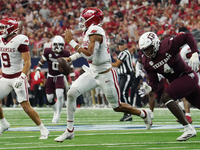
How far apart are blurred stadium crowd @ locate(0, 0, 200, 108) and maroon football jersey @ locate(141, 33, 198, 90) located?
767cm

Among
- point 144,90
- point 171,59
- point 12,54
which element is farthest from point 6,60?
point 171,59

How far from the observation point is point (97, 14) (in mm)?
5574

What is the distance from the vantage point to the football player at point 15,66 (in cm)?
589

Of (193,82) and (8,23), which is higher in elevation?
(8,23)

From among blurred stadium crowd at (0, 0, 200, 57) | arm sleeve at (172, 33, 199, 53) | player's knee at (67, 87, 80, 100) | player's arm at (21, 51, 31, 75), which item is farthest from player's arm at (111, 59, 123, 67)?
blurred stadium crowd at (0, 0, 200, 57)

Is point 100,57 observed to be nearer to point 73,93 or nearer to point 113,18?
point 73,93

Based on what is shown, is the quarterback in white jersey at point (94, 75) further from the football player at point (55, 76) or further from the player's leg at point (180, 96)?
the football player at point (55, 76)

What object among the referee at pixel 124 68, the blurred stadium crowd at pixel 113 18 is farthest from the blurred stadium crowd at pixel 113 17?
the referee at pixel 124 68

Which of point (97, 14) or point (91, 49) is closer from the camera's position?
point (91, 49)

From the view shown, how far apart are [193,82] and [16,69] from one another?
8.55 feet

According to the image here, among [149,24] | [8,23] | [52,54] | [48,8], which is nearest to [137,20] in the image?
[149,24]

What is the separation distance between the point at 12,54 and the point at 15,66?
0.19 meters

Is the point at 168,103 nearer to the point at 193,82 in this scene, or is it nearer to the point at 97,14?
the point at 193,82

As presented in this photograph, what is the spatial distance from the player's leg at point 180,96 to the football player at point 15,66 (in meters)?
1.86
